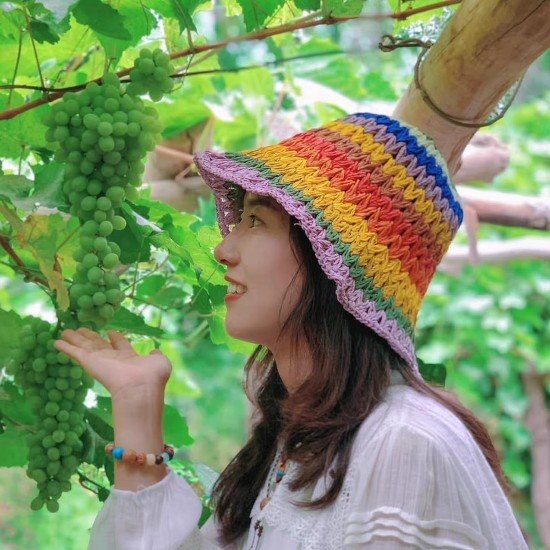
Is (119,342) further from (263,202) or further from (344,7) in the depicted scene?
(344,7)

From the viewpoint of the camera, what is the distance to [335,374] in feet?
3.66

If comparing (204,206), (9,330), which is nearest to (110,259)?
(9,330)

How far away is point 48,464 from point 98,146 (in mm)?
348

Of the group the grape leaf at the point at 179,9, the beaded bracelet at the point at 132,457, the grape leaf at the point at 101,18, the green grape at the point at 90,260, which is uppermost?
the grape leaf at the point at 179,9

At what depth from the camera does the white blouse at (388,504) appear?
0.97 metres

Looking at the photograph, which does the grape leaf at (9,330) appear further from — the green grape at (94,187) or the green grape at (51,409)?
the green grape at (94,187)

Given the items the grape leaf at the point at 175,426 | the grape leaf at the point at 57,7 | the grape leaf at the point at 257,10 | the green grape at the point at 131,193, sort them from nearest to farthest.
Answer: the grape leaf at the point at 57,7
the green grape at the point at 131,193
the grape leaf at the point at 257,10
the grape leaf at the point at 175,426

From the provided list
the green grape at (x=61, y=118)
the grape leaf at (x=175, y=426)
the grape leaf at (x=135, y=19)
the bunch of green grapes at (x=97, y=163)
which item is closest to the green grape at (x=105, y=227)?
the bunch of green grapes at (x=97, y=163)

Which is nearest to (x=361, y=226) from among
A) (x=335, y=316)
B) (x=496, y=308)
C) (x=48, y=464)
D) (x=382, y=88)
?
(x=335, y=316)

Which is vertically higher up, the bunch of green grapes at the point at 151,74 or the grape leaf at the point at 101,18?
the grape leaf at the point at 101,18

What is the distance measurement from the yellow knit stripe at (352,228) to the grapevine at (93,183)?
0.61 ft

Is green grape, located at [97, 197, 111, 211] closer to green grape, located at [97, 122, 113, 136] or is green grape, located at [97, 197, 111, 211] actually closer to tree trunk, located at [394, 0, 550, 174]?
green grape, located at [97, 122, 113, 136]

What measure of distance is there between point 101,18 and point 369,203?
0.36 m

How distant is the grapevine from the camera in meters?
0.98
